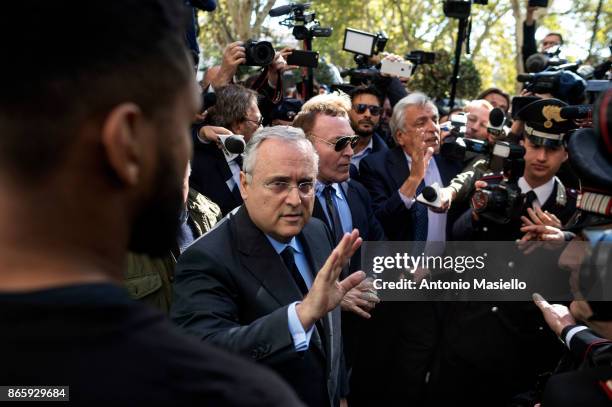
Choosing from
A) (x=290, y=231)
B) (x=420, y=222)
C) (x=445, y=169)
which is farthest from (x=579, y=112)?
(x=290, y=231)

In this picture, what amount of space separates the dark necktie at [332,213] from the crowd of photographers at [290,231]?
0.01m

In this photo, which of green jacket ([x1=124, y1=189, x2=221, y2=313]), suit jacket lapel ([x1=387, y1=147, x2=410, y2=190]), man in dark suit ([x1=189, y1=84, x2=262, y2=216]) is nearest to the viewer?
green jacket ([x1=124, y1=189, x2=221, y2=313])

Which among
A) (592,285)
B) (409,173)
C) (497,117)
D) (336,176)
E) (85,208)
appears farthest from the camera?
(409,173)

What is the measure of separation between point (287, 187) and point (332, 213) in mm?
1158

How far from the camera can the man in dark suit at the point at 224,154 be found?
169 inches

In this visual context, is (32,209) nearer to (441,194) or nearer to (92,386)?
(92,386)

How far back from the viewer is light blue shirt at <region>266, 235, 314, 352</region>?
2.40 m

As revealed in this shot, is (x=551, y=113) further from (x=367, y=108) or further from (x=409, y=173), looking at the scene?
(x=367, y=108)

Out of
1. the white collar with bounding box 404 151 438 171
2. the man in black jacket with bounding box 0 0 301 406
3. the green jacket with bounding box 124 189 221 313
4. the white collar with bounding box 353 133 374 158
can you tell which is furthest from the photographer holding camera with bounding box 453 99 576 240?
the man in black jacket with bounding box 0 0 301 406

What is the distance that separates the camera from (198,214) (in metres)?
3.59

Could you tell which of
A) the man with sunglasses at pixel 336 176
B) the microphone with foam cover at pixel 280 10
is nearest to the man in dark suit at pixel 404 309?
the man with sunglasses at pixel 336 176

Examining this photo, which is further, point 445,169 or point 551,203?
point 445,169

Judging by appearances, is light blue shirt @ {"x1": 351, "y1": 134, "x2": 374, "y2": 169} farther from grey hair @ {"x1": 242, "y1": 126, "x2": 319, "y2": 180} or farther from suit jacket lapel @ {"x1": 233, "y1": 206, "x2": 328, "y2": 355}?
suit jacket lapel @ {"x1": 233, "y1": 206, "x2": 328, "y2": 355}

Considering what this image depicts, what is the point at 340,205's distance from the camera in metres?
4.23
